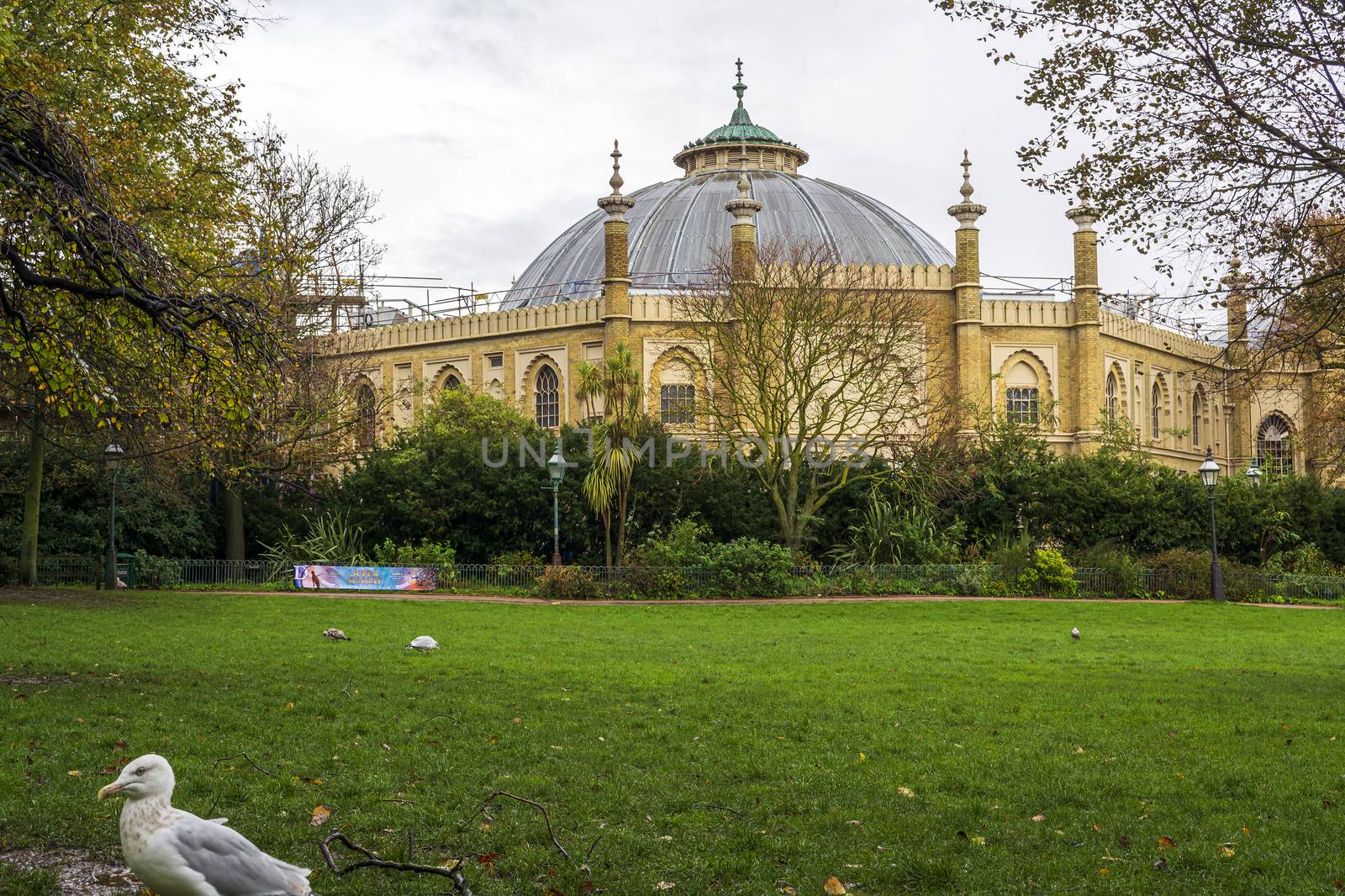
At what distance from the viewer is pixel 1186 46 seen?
12.4 meters

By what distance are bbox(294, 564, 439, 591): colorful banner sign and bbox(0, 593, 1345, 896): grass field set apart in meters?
12.2

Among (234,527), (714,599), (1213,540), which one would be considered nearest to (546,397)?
(234,527)

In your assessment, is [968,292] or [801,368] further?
[968,292]

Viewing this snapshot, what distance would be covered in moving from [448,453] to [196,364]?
23191 mm

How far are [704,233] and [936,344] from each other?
14393 mm

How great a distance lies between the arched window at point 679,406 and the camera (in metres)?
34.9

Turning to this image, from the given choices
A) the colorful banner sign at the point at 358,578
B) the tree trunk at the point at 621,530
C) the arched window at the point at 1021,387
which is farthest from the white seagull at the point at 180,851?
the arched window at the point at 1021,387

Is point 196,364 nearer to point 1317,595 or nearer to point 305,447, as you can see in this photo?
point 305,447

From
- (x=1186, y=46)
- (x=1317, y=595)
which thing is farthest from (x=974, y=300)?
(x=1186, y=46)

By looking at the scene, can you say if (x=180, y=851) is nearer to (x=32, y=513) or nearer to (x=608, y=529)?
(x=32, y=513)

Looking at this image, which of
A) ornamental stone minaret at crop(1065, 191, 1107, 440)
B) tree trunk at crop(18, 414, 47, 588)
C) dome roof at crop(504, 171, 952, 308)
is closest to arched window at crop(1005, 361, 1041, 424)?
ornamental stone minaret at crop(1065, 191, 1107, 440)

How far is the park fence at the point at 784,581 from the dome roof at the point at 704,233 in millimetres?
21780

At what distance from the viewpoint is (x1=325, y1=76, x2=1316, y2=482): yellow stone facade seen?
45469 mm

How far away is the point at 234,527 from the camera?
35.3m
